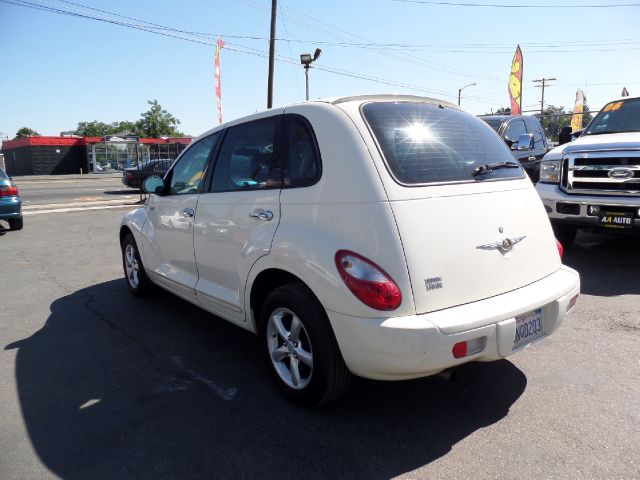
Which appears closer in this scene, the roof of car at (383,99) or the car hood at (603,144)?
the roof of car at (383,99)

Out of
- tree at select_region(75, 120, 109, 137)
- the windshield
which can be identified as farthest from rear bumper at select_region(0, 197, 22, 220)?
tree at select_region(75, 120, 109, 137)

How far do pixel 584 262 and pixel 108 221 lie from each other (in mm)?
10317

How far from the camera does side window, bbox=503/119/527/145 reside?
9.61 m

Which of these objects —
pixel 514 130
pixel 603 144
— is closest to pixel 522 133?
pixel 514 130

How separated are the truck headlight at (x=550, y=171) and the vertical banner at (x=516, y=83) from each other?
57.3ft

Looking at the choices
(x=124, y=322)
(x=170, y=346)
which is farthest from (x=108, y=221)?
(x=170, y=346)

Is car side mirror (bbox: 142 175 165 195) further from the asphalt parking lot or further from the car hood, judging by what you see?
the car hood

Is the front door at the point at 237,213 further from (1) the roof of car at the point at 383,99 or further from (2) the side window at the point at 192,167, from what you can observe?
(1) the roof of car at the point at 383,99

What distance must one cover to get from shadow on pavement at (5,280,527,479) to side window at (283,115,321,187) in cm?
139

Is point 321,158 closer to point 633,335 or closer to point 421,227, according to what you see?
point 421,227

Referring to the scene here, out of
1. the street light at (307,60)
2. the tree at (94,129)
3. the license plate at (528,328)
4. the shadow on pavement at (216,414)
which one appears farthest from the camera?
the tree at (94,129)

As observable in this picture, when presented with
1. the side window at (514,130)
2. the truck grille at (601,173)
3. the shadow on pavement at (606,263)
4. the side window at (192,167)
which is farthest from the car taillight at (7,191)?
the shadow on pavement at (606,263)

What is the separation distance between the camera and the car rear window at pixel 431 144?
9.18 ft

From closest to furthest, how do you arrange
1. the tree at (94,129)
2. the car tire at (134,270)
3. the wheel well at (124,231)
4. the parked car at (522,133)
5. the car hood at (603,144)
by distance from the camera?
the car tire at (134,270) → the wheel well at (124,231) → the car hood at (603,144) → the parked car at (522,133) → the tree at (94,129)
